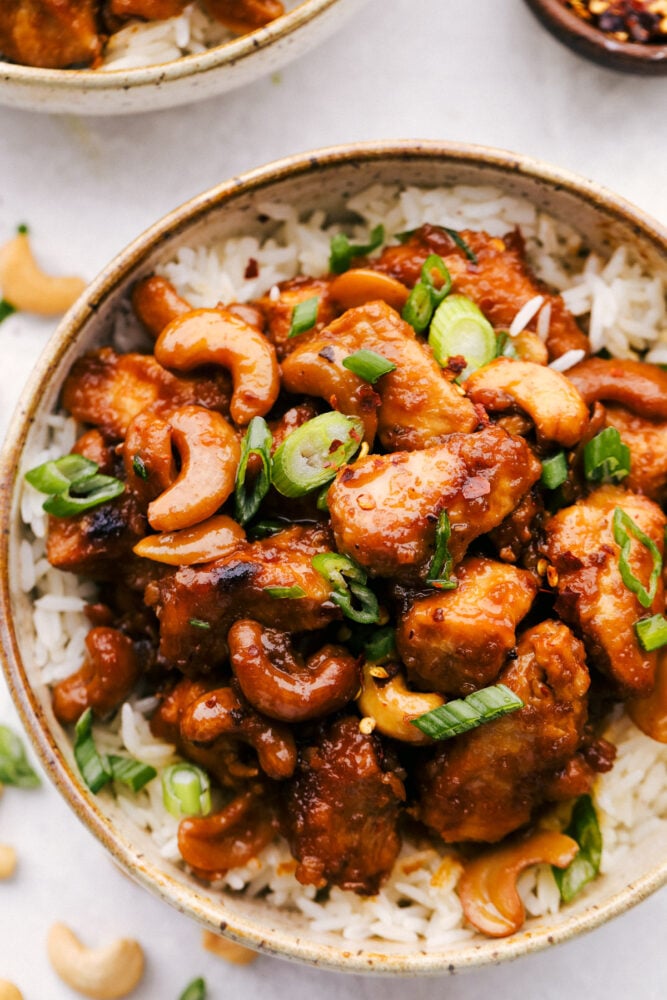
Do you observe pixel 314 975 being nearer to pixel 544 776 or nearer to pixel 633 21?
pixel 544 776

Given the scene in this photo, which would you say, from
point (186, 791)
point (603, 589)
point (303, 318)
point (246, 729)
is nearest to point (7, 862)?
point (186, 791)

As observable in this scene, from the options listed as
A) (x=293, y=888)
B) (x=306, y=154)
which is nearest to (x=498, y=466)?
(x=306, y=154)

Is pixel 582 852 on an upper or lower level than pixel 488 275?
lower

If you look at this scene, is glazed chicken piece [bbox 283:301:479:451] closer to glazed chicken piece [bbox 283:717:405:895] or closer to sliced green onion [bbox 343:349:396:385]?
sliced green onion [bbox 343:349:396:385]

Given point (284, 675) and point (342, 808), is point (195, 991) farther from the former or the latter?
point (284, 675)

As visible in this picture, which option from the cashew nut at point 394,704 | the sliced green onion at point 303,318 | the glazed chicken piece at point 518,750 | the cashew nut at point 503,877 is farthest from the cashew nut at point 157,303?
the cashew nut at point 503,877

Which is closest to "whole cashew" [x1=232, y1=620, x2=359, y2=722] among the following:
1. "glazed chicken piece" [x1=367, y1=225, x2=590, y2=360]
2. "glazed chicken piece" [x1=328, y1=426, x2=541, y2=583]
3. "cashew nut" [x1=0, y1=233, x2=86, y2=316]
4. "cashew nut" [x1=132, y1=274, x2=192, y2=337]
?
"glazed chicken piece" [x1=328, y1=426, x2=541, y2=583]
